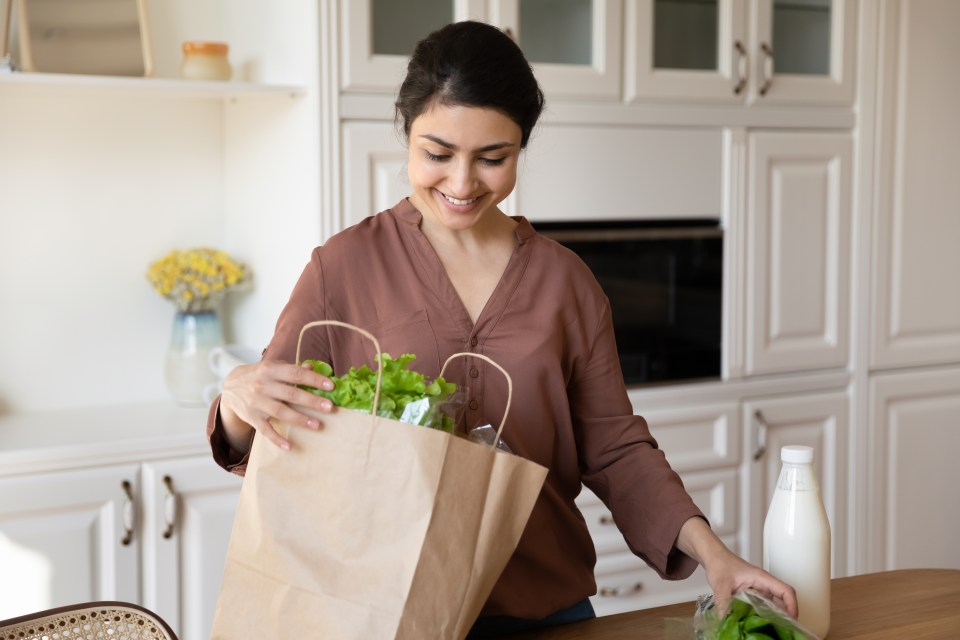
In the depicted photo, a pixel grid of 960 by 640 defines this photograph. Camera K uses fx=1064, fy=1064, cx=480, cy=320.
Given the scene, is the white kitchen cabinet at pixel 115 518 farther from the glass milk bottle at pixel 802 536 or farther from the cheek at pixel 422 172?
the glass milk bottle at pixel 802 536

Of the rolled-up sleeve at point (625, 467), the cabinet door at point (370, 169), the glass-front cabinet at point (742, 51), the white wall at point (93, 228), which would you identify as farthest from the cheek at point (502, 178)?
the white wall at point (93, 228)

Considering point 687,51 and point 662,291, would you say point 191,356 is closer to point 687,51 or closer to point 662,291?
point 662,291

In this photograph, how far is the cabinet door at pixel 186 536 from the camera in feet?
6.59

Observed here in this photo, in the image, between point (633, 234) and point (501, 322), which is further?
point (633, 234)

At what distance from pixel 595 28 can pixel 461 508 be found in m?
1.53

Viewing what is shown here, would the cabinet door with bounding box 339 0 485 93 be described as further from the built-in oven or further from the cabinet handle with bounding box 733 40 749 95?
the cabinet handle with bounding box 733 40 749 95

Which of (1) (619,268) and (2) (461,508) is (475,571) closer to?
(2) (461,508)

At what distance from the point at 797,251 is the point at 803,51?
0.47m

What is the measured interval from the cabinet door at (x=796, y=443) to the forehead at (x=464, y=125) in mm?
1506

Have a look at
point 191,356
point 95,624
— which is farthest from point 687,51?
point 95,624

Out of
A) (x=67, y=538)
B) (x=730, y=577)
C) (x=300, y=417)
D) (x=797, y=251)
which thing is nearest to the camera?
(x=300, y=417)

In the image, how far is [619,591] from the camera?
235cm

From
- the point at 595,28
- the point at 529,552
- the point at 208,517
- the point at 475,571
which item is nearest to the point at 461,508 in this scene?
the point at 475,571

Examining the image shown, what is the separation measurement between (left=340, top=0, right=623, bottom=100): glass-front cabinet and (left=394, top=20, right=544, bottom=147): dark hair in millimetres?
761
